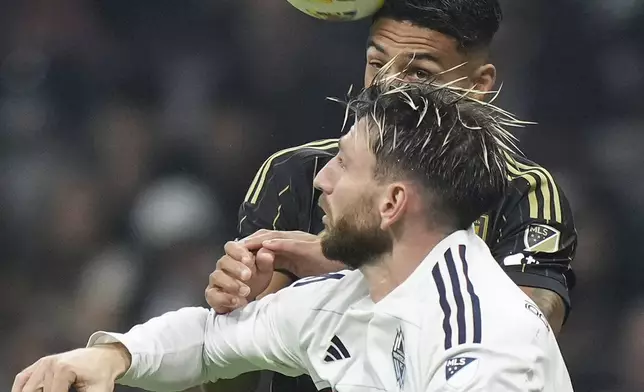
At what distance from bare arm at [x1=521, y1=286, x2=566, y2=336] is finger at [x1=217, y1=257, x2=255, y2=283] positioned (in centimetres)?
50

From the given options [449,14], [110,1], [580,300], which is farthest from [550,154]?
[110,1]

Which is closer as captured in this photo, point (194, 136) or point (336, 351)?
point (336, 351)

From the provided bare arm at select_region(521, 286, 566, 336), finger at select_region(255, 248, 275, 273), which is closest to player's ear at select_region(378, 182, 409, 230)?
finger at select_region(255, 248, 275, 273)

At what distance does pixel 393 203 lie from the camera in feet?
4.34

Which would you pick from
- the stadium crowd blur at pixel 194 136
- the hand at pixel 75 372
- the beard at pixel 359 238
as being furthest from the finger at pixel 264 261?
the stadium crowd blur at pixel 194 136

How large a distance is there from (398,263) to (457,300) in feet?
0.53

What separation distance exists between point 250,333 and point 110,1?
1687mm

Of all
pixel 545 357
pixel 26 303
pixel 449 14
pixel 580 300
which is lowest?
pixel 26 303

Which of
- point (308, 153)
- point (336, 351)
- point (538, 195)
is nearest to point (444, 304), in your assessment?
point (336, 351)

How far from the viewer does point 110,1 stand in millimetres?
2891

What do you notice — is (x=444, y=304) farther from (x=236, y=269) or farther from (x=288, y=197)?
(x=288, y=197)

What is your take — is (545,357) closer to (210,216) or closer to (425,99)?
(425,99)

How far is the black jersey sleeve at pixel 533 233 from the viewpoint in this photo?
1.66m

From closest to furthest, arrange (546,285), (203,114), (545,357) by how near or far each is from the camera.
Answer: (545,357), (546,285), (203,114)
